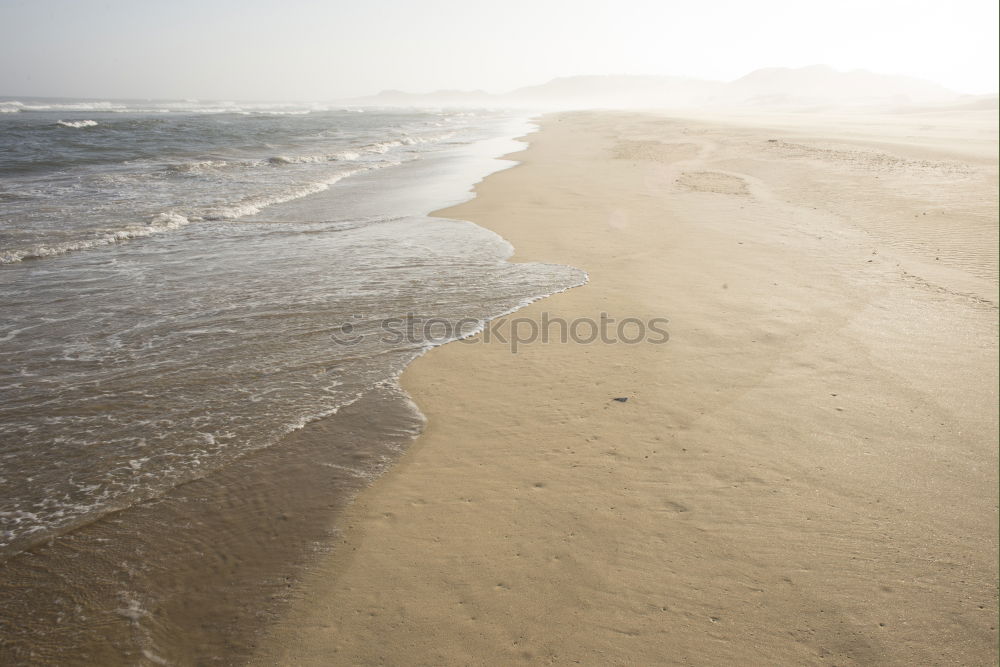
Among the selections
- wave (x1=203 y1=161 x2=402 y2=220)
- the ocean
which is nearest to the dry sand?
the ocean

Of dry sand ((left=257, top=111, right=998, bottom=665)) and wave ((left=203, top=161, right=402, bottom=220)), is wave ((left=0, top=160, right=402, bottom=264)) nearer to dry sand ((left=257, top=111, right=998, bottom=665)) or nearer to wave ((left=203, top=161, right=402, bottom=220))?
wave ((left=203, top=161, right=402, bottom=220))

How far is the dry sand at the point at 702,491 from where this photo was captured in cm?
223

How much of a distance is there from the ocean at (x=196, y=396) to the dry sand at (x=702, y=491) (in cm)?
33

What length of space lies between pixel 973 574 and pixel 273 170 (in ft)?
57.8

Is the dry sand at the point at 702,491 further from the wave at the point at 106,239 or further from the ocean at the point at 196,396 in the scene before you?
the wave at the point at 106,239

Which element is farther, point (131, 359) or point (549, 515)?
point (131, 359)

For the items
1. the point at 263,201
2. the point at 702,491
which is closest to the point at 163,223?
the point at 263,201

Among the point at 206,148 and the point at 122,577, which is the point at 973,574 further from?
the point at 206,148

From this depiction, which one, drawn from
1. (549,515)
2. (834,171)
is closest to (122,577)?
(549,515)

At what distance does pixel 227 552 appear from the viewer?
2.59 metres

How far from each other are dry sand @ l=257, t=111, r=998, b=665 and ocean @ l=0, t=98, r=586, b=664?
1.10 ft

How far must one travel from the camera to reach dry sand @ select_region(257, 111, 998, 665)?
223 centimetres

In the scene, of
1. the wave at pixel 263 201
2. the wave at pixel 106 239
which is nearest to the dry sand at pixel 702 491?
the wave at pixel 106 239

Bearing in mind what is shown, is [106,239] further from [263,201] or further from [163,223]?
[263,201]
